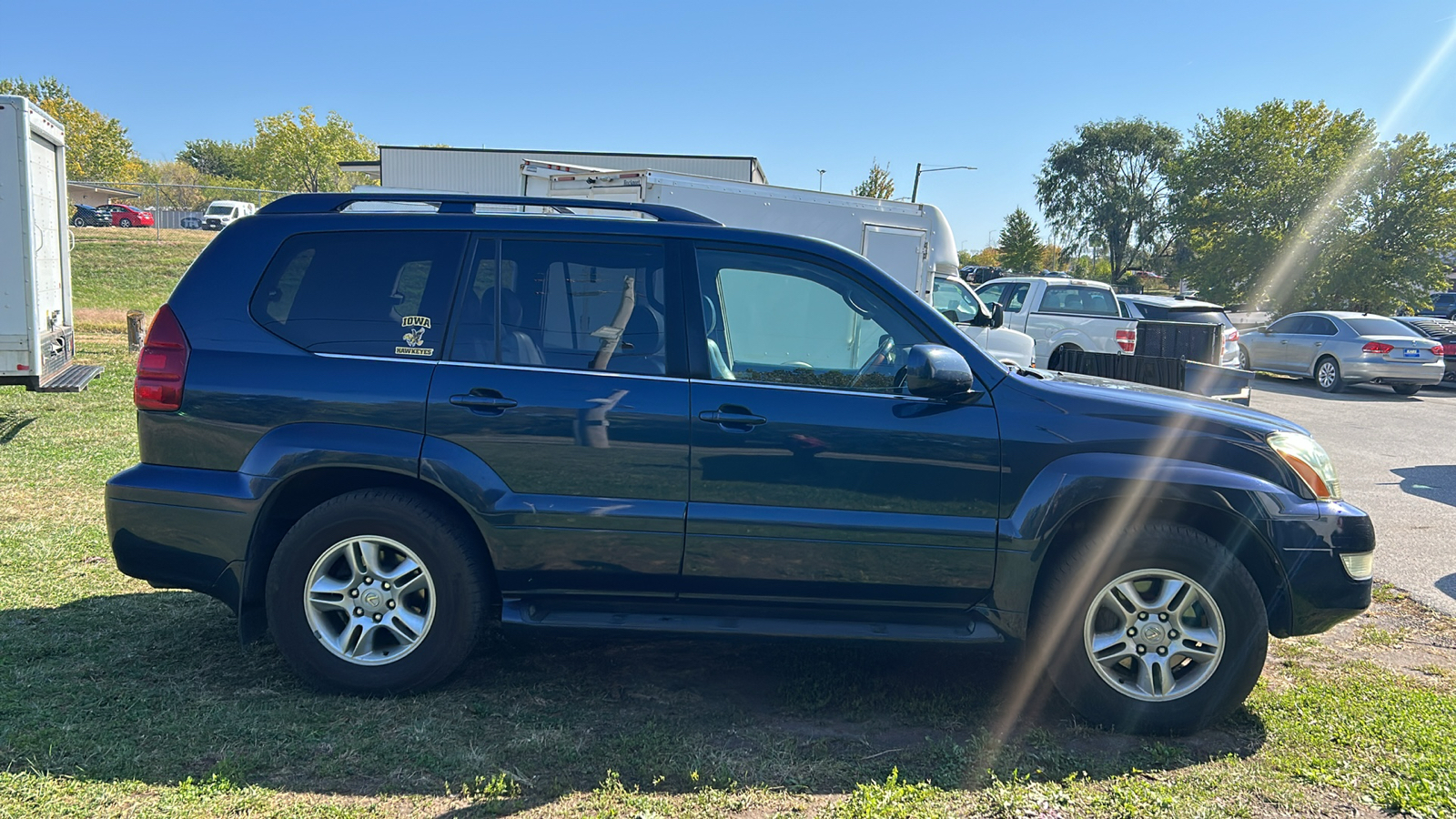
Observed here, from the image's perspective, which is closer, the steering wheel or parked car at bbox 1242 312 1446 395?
the steering wheel

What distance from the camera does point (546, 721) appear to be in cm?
363

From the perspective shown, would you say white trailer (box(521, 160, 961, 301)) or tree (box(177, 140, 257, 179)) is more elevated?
tree (box(177, 140, 257, 179))

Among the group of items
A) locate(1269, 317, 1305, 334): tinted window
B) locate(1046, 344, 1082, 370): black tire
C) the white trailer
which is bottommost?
locate(1046, 344, 1082, 370): black tire

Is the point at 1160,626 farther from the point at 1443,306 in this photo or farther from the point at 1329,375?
the point at 1443,306

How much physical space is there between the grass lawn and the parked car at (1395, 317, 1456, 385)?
713 inches

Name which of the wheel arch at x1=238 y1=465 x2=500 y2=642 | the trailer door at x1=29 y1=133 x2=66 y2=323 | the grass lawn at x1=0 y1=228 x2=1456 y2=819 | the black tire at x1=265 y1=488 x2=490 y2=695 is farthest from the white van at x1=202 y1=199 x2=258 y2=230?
the black tire at x1=265 y1=488 x2=490 y2=695

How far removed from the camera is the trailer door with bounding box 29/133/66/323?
881 cm

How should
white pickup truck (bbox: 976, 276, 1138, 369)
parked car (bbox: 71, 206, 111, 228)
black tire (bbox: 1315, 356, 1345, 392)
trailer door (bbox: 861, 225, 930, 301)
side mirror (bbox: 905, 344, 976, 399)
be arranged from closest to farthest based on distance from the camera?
side mirror (bbox: 905, 344, 976, 399), trailer door (bbox: 861, 225, 930, 301), white pickup truck (bbox: 976, 276, 1138, 369), black tire (bbox: 1315, 356, 1345, 392), parked car (bbox: 71, 206, 111, 228)

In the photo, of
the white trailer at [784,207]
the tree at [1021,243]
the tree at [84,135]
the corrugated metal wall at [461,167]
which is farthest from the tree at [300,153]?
the white trailer at [784,207]

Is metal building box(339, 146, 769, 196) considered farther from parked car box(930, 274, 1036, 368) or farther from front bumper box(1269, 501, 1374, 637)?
front bumper box(1269, 501, 1374, 637)

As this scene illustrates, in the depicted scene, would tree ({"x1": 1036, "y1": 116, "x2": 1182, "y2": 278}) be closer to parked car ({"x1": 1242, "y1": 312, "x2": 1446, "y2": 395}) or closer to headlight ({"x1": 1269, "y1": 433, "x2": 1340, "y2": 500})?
parked car ({"x1": 1242, "y1": 312, "x2": 1446, "y2": 395})

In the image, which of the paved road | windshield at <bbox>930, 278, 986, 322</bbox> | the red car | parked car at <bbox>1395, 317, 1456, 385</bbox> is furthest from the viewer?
the red car

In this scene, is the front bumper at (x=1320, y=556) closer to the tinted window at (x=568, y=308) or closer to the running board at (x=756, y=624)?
the running board at (x=756, y=624)

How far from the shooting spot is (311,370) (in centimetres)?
372
